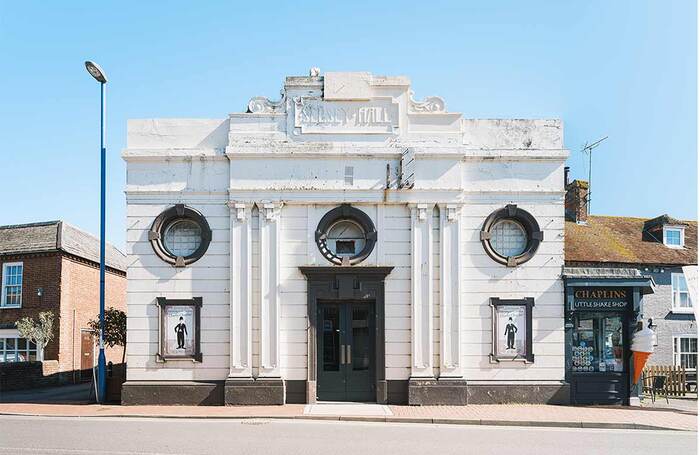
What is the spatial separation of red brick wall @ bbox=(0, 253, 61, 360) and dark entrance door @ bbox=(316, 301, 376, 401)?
43.1 ft

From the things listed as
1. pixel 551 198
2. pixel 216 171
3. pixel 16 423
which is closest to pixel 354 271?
pixel 216 171

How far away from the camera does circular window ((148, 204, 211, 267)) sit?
56.1ft

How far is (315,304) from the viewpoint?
55.3ft

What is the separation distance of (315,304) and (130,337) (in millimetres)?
4800

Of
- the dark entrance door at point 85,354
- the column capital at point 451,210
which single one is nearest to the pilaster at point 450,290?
the column capital at point 451,210

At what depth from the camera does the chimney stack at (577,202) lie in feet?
89.5

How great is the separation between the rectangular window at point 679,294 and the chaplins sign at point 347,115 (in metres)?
15.2

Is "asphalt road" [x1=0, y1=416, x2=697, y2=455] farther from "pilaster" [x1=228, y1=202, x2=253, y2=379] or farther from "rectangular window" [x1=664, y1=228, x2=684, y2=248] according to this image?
"rectangular window" [x1=664, y1=228, x2=684, y2=248]

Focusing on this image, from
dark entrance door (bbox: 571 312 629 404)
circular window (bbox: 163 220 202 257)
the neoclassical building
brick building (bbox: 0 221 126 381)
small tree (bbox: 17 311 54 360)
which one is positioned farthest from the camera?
brick building (bbox: 0 221 126 381)

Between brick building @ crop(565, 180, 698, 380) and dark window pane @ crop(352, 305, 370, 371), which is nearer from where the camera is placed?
dark window pane @ crop(352, 305, 370, 371)

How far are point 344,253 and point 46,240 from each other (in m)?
14.9

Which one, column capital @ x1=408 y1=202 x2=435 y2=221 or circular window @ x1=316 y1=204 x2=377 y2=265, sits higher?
column capital @ x1=408 y1=202 x2=435 y2=221

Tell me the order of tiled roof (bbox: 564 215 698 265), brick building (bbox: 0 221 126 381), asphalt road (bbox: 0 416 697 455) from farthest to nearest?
brick building (bbox: 0 221 126 381) → tiled roof (bbox: 564 215 698 265) → asphalt road (bbox: 0 416 697 455)

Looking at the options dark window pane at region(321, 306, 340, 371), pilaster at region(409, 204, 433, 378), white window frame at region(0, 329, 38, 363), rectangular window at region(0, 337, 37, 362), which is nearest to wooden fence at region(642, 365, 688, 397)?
pilaster at region(409, 204, 433, 378)
